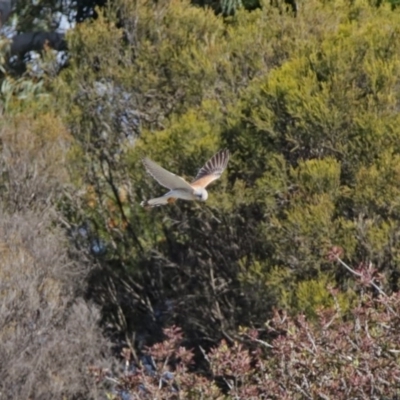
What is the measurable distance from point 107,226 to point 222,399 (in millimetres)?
5809

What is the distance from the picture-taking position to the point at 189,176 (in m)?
11.6

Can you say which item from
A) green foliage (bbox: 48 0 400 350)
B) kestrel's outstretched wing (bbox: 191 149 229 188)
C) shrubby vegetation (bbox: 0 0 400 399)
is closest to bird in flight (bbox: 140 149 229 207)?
kestrel's outstretched wing (bbox: 191 149 229 188)

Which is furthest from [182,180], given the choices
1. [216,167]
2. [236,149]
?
[236,149]

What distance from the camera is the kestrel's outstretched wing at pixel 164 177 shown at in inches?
332

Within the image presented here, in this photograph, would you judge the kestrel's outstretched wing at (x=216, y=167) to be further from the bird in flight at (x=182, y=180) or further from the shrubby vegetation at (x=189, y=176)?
the shrubby vegetation at (x=189, y=176)

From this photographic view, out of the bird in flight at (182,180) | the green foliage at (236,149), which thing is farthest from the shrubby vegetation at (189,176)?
the bird in flight at (182,180)

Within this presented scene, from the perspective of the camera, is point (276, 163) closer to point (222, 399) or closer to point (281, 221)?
point (281, 221)

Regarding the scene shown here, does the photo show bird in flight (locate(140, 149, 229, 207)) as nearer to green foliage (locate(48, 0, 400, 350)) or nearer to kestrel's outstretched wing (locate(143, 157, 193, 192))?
kestrel's outstretched wing (locate(143, 157, 193, 192))

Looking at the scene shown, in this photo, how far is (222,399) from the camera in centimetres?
778

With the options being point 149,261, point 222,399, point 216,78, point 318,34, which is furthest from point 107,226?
point 222,399

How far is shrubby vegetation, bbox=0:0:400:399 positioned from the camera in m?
10.8

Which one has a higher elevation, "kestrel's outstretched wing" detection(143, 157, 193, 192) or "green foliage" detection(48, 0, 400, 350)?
"kestrel's outstretched wing" detection(143, 157, 193, 192)

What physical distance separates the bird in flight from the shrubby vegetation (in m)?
1.09

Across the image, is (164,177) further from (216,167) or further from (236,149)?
(236,149)
